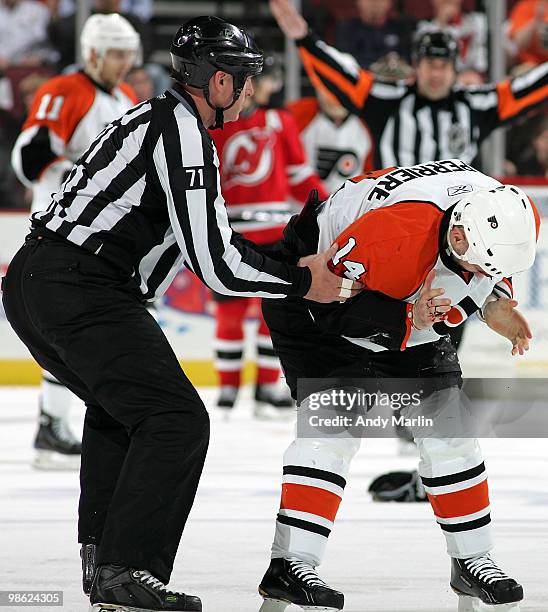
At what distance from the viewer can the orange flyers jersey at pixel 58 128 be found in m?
4.54

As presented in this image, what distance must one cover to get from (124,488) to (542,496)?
1851mm

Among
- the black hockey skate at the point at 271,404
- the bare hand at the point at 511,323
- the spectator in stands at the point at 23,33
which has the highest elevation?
the bare hand at the point at 511,323

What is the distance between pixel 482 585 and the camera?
8.39 feet

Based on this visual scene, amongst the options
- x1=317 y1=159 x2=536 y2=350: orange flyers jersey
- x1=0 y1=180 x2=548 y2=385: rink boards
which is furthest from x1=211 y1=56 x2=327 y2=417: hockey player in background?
x1=317 y1=159 x2=536 y2=350: orange flyers jersey

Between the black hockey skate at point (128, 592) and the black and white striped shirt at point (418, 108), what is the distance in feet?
8.88

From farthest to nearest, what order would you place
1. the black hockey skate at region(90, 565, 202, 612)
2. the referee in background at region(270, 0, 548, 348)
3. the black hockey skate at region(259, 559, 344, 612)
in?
the referee in background at region(270, 0, 548, 348), the black hockey skate at region(259, 559, 344, 612), the black hockey skate at region(90, 565, 202, 612)

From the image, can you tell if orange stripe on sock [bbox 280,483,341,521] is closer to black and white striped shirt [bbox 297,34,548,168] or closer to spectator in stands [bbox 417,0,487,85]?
black and white striped shirt [bbox 297,34,548,168]

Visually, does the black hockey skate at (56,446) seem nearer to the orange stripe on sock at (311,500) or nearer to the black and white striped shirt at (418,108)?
the black and white striped shirt at (418,108)

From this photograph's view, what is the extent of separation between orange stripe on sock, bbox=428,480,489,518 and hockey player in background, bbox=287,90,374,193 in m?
4.41

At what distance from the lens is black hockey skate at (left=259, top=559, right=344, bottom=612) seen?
2.50m

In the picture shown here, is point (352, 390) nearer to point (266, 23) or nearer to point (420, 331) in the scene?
point (420, 331)

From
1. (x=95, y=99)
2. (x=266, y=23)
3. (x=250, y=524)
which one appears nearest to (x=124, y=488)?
(x=250, y=524)

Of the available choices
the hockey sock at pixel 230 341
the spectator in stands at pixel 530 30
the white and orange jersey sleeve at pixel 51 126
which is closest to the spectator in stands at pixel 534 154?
the spectator in stands at pixel 530 30

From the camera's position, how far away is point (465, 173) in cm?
271
